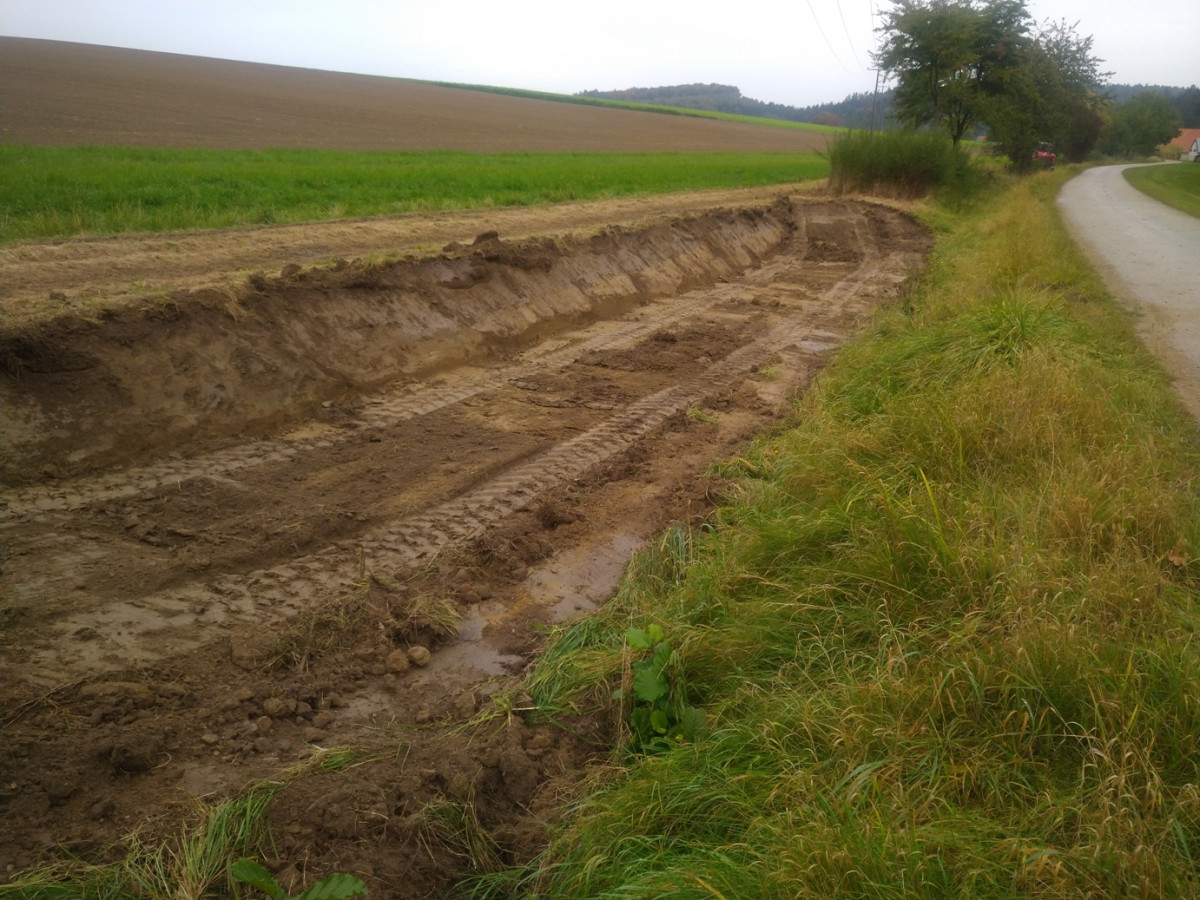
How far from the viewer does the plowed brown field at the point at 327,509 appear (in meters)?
3.25

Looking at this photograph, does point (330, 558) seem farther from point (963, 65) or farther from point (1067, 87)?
point (1067, 87)

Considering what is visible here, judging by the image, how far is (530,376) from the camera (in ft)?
27.8

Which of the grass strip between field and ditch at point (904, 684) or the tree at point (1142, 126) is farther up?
the tree at point (1142, 126)

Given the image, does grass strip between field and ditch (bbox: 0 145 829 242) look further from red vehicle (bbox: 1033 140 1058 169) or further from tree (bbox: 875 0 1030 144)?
red vehicle (bbox: 1033 140 1058 169)

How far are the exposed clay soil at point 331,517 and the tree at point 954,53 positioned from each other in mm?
24047

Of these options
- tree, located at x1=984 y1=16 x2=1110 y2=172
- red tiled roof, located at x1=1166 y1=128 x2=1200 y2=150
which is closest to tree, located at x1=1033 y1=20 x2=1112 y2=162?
tree, located at x1=984 y1=16 x2=1110 y2=172

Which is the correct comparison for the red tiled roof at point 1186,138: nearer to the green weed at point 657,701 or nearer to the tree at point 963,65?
the tree at point 963,65

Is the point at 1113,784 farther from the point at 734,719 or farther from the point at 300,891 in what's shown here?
the point at 300,891

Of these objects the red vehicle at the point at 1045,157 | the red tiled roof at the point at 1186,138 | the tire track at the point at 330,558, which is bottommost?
the tire track at the point at 330,558

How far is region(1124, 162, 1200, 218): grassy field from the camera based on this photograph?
2611 cm

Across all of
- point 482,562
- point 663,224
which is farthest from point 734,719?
point 663,224

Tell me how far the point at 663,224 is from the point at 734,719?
1198 cm

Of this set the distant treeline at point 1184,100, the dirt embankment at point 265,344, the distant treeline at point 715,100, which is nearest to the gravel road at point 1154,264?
the dirt embankment at point 265,344

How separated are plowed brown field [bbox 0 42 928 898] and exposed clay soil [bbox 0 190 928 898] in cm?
2
